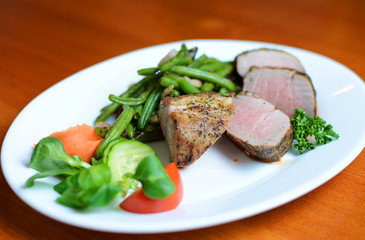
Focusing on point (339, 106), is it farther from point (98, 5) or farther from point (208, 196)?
point (98, 5)

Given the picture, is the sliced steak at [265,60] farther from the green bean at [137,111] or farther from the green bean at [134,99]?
the green bean at [137,111]

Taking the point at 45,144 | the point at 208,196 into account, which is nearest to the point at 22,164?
the point at 45,144

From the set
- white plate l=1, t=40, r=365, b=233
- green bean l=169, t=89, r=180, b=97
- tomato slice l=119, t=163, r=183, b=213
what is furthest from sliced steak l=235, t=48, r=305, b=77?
tomato slice l=119, t=163, r=183, b=213

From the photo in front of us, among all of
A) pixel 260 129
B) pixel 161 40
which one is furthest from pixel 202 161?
pixel 161 40

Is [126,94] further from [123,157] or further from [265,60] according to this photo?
[265,60]

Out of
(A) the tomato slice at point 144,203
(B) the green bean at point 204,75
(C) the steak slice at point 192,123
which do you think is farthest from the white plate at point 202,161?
(B) the green bean at point 204,75

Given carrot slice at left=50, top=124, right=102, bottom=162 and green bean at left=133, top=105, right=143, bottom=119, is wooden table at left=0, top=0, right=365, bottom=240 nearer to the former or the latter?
carrot slice at left=50, top=124, right=102, bottom=162

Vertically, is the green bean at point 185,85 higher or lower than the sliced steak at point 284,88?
higher
